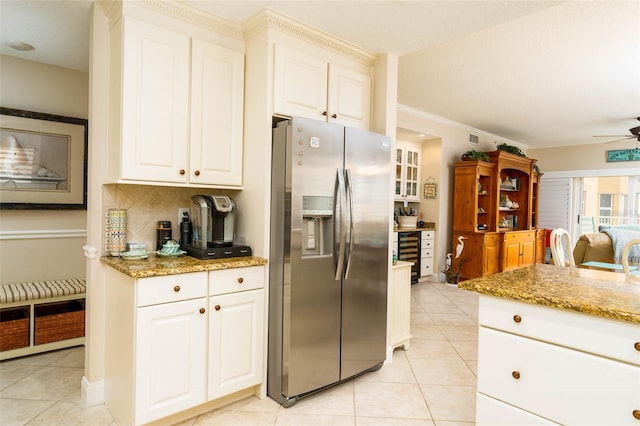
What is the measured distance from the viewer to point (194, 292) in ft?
6.71

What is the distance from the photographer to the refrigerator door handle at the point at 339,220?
93.8 inches

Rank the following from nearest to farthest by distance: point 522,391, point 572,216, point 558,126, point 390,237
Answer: point 522,391 < point 390,237 < point 558,126 < point 572,216

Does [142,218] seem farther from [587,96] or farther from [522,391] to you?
[587,96]

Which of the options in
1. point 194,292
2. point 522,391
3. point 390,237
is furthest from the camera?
point 390,237

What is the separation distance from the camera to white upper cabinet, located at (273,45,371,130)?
7.84ft

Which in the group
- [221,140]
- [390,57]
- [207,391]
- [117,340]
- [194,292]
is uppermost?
[390,57]

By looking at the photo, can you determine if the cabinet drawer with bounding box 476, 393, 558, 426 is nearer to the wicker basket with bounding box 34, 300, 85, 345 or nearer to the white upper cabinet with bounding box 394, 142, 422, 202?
the wicker basket with bounding box 34, 300, 85, 345

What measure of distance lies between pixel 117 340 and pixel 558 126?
23.1 ft

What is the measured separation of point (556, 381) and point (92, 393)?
2.60m

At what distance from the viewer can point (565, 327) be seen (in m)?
1.38

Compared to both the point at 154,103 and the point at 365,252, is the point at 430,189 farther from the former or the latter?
the point at 154,103

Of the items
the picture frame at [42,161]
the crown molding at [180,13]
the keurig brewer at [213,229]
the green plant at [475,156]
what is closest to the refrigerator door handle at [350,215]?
the keurig brewer at [213,229]

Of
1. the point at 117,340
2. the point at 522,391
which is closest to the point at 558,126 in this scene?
the point at 522,391

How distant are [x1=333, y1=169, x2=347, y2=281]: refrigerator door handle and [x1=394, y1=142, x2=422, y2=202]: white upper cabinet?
3510 mm
